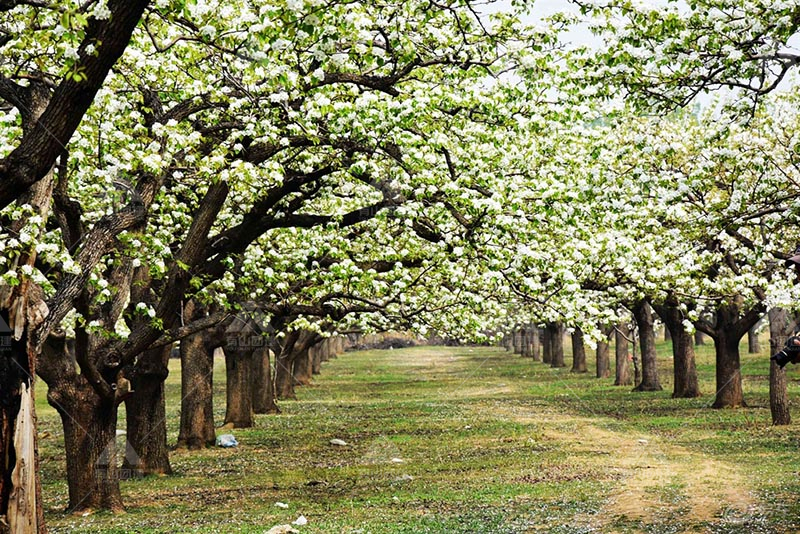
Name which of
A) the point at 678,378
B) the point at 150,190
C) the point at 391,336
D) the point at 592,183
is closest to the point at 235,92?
the point at 150,190

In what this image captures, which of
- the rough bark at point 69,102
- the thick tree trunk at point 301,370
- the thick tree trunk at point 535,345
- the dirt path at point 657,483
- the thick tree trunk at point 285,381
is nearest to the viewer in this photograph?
the rough bark at point 69,102

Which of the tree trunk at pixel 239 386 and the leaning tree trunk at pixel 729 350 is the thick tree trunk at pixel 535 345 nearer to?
the leaning tree trunk at pixel 729 350

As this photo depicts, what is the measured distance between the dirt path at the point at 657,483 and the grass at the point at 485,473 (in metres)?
0.05

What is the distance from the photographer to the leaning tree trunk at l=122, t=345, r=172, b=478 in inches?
908

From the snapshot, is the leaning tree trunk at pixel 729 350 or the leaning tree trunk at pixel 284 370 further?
the leaning tree trunk at pixel 284 370

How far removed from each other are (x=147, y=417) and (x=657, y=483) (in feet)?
40.3

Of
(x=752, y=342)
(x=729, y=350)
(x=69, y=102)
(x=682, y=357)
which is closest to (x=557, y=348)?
(x=752, y=342)

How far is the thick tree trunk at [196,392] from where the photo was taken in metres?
30.0

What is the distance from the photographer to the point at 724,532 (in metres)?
14.7

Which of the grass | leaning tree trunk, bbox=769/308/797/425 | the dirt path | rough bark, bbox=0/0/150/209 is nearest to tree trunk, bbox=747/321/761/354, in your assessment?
the grass

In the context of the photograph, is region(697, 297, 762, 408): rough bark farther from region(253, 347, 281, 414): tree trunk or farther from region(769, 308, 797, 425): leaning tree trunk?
region(253, 347, 281, 414): tree trunk

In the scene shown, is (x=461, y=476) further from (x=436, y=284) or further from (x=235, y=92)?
(x=235, y=92)

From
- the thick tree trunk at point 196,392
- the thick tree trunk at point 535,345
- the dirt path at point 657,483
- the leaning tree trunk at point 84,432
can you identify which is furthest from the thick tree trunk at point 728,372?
the thick tree trunk at point 535,345

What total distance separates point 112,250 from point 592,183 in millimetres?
8396
